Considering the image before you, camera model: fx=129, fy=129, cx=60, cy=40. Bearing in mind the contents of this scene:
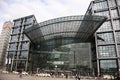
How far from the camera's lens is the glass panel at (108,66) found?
51578 millimetres

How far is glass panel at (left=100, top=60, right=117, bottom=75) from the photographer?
51.6 meters

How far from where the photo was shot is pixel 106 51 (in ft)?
179

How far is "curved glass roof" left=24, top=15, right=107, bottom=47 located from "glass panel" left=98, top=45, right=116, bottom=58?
8063 mm

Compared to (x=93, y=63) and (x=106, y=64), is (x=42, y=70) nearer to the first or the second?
(x=93, y=63)

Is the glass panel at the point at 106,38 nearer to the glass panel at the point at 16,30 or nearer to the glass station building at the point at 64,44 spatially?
the glass station building at the point at 64,44

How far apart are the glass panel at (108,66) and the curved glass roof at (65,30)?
43.5 feet

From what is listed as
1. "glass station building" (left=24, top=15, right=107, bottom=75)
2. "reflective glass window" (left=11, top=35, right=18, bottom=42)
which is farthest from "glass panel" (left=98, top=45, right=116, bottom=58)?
"reflective glass window" (left=11, top=35, right=18, bottom=42)

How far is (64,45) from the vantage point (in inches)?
2484

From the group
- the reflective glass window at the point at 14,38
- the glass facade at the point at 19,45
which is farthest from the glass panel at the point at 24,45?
the reflective glass window at the point at 14,38

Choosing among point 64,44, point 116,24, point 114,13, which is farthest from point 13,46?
point 114,13

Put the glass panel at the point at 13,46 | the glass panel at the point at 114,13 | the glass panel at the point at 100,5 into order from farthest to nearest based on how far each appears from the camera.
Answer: the glass panel at the point at 13,46 → the glass panel at the point at 100,5 → the glass panel at the point at 114,13

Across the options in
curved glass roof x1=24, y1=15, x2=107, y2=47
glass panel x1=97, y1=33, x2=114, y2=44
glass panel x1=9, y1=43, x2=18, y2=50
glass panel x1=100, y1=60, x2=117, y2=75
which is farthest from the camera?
glass panel x1=9, y1=43, x2=18, y2=50

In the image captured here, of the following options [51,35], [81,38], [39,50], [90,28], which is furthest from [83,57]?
[39,50]

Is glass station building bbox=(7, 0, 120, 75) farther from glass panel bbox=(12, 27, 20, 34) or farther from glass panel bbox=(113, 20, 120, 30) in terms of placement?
glass panel bbox=(12, 27, 20, 34)
